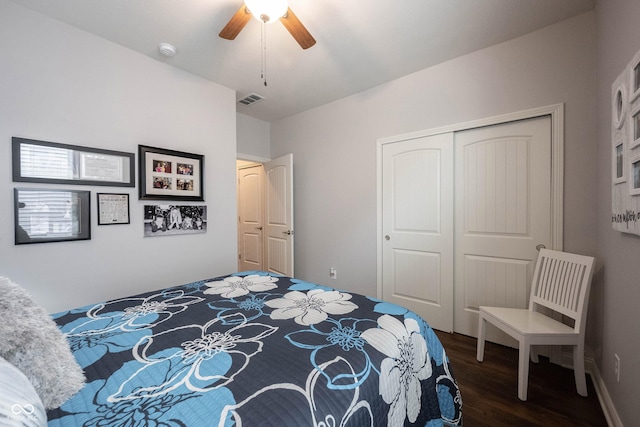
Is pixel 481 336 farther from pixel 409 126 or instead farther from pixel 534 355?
pixel 409 126

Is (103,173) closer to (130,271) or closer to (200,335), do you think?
(130,271)

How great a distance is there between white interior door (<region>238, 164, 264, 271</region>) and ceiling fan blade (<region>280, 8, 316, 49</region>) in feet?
8.48

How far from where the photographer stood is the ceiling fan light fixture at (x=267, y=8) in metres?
1.52

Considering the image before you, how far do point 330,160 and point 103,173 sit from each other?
2.38 meters

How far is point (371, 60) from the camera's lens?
2486mm

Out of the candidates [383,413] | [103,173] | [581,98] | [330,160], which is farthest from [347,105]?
[383,413]

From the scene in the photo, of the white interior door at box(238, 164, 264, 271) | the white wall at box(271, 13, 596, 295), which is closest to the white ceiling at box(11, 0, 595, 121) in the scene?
the white wall at box(271, 13, 596, 295)

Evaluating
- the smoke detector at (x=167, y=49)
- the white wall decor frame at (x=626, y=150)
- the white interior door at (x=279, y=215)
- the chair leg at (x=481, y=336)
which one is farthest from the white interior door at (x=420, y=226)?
the smoke detector at (x=167, y=49)

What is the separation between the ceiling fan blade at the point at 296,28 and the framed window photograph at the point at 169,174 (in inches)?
64.6

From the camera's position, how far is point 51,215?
1927mm

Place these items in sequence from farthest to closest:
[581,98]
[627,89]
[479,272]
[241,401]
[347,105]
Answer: [347,105]
[479,272]
[581,98]
[627,89]
[241,401]

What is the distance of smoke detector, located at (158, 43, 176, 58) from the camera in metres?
2.25

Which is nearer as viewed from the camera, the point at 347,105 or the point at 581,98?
the point at 581,98

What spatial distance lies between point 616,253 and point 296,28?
2.40 m
